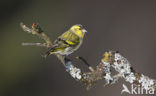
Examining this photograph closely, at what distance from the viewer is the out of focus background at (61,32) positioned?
8.70 m

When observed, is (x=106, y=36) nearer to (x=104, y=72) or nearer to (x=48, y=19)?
(x=48, y=19)

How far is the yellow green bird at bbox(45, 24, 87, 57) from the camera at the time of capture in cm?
349

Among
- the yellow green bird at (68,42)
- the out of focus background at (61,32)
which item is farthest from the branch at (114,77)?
the out of focus background at (61,32)

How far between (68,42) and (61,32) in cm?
588

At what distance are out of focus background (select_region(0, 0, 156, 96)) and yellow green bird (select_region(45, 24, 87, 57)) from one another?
4169 mm

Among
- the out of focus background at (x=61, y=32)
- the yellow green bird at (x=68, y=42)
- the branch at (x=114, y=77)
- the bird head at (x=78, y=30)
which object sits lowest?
the branch at (x=114, y=77)

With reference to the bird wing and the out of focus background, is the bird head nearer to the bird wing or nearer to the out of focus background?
the bird wing

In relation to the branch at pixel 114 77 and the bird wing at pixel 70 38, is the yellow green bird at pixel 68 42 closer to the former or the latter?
the bird wing at pixel 70 38

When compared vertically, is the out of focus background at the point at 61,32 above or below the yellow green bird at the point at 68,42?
above

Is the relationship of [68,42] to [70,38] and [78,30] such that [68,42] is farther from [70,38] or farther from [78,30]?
[78,30]

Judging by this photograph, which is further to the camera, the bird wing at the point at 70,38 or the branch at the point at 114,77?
the bird wing at the point at 70,38

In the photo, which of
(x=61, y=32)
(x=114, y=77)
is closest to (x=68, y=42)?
(x=114, y=77)

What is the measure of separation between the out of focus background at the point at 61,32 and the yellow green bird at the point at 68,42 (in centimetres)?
417

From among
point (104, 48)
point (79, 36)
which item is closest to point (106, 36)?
point (104, 48)
